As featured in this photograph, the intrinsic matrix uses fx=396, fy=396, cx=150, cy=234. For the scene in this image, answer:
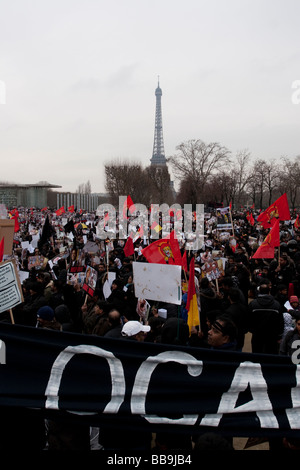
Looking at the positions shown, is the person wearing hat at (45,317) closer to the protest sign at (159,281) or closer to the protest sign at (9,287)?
the protest sign at (9,287)

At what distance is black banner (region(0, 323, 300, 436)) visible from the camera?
294 centimetres

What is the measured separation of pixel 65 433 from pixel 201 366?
44.4 inches

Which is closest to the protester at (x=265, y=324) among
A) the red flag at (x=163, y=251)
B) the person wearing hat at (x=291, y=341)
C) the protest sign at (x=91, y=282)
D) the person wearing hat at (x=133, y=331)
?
the person wearing hat at (x=291, y=341)

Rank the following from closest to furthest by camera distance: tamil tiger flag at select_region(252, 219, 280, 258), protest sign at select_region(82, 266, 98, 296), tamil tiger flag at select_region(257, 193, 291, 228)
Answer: protest sign at select_region(82, 266, 98, 296), tamil tiger flag at select_region(252, 219, 280, 258), tamil tiger flag at select_region(257, 193, 291, 228)

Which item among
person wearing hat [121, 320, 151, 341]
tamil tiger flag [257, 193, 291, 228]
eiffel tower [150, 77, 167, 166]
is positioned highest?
eiffel tower [150, 77, 167, 166]

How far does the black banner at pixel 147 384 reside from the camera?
2.94m

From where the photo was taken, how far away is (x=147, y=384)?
3.02m

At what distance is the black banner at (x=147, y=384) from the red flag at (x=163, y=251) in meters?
3.97

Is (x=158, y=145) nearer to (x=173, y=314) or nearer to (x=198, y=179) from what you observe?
(x=198, y=179)

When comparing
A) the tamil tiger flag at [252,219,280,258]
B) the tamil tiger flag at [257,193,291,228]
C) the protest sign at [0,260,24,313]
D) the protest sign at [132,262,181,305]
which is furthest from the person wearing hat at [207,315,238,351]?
the tamil tiger flag at [257,193,291,228]

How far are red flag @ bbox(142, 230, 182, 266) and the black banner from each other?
397 cm

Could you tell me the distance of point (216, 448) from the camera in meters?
2.19

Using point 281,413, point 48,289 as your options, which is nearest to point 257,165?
point 48,289

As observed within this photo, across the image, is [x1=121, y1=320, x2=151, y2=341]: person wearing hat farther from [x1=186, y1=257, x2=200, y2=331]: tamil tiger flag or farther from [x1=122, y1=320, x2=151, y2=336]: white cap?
[x1=186, y1=257, x2=200, y2=331]: tamil tiger flag
